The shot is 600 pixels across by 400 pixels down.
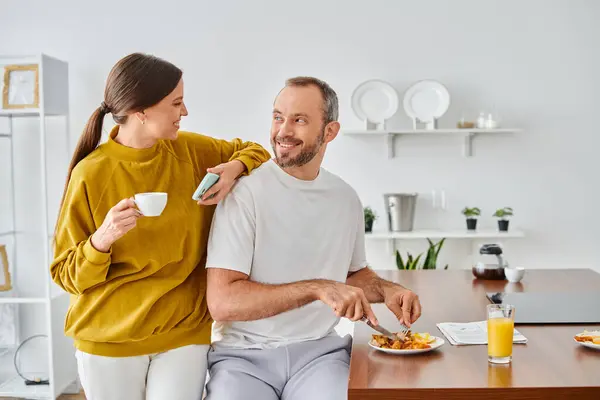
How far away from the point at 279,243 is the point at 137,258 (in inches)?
15.4

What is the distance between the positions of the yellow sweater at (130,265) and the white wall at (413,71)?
264cm

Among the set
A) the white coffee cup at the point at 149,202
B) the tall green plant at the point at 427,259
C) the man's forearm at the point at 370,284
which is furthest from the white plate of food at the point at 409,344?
the tall green plant at the point at 427,259

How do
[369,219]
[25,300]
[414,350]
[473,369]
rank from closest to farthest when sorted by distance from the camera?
[473,369] < [414,350] < [25,300] < [369,219]

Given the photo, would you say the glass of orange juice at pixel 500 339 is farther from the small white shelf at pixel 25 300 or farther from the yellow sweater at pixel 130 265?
the small white shelf at pixel 25 300

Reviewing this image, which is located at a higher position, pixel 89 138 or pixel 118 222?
pixel 89 138

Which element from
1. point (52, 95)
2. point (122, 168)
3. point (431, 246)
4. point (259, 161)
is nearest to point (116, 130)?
point (122, 168)

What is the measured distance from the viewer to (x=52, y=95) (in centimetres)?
414

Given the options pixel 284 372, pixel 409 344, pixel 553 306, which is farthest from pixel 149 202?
pixel 553 306

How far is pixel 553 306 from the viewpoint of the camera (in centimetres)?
226

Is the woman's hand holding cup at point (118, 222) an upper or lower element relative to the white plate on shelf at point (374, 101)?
lower

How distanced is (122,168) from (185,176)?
7.2 inches

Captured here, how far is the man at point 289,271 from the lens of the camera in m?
1.94

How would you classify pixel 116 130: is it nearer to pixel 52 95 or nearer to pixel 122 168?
pixel 122 168

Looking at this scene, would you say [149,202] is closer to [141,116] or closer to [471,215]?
[141,116]
